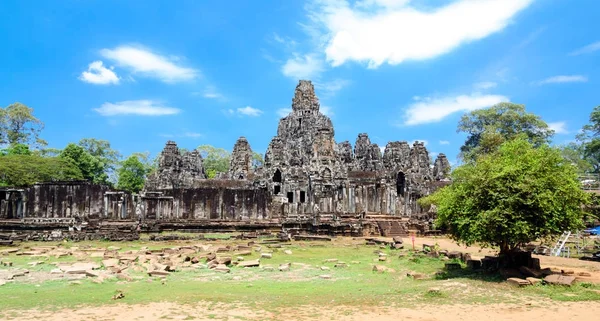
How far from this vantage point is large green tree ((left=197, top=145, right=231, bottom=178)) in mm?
79250

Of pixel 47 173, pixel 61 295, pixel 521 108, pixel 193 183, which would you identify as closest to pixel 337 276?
pixel 61 295

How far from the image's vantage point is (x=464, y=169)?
554 inches

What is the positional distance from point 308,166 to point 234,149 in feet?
57.1

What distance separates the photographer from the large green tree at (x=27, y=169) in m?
43.2

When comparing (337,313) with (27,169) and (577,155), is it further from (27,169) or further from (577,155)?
(577,155)

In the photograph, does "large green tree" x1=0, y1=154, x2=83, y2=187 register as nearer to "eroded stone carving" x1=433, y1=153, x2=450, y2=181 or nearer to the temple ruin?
the temple ruin

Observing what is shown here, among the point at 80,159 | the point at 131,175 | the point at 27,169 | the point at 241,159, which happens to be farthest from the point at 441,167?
the point at 27,169

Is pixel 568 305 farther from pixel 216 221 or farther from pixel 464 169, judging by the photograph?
pixel 216 221

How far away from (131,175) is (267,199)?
3628 cm

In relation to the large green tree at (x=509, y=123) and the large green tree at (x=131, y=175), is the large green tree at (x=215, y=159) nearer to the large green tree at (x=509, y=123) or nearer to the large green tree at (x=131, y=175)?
the large green tree at (x=131, y=175)

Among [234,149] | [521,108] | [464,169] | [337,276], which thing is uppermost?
[521,108]

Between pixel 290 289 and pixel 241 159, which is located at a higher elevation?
pixel 241 159

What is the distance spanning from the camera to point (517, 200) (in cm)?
1246

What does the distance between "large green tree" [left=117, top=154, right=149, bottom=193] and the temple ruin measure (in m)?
16.8
